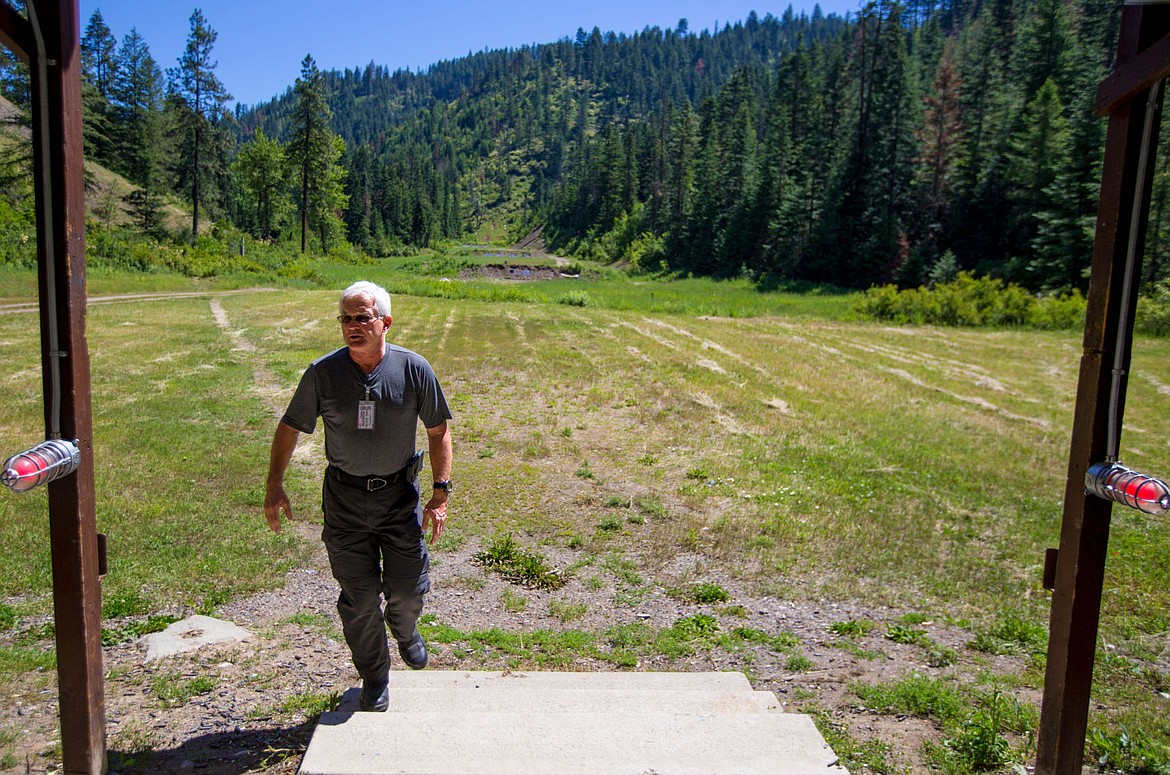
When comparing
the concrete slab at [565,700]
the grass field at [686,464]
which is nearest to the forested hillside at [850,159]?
the grass field at [686,464]

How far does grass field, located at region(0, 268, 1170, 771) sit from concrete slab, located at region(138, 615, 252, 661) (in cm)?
26

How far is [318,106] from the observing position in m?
54.4

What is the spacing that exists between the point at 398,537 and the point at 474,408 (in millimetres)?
9594

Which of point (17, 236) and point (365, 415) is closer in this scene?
point (365, 415)

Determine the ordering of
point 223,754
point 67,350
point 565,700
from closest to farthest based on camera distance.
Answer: point 67,350
point 223,754
point 565,700

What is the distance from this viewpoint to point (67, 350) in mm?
3008

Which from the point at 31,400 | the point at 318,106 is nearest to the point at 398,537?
the point at 31,400

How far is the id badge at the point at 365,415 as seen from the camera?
394 centimetres

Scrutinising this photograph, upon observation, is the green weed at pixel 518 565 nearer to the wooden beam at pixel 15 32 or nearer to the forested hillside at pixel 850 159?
the wooden beam at pixel 15 32

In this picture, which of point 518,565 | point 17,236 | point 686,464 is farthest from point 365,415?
point 17,236

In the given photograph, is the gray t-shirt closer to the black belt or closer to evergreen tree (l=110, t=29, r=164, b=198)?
the black belt

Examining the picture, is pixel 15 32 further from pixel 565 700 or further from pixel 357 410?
pixel 565 700

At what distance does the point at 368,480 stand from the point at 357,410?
0.37 metres

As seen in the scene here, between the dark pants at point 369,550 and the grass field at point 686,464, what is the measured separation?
220 cm
